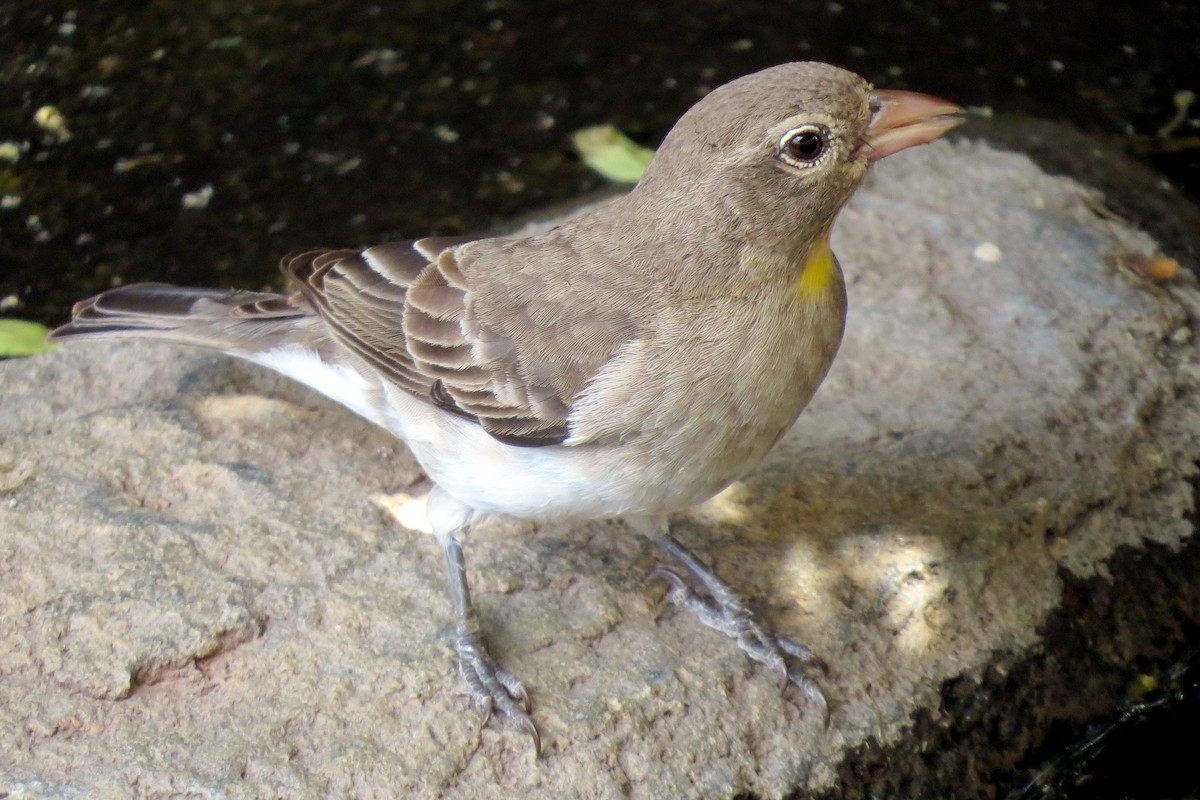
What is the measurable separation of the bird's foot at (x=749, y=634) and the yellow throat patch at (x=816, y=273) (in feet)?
3.56

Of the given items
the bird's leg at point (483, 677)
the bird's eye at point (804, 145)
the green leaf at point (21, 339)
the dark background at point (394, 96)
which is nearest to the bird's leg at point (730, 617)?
the bird's leg at point (483, 677)

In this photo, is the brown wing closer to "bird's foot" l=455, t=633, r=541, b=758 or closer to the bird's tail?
the bird's tail

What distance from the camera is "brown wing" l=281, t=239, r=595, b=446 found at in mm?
3914

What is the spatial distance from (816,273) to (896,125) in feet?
1.60

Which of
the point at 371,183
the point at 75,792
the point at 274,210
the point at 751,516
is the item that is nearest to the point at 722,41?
the point at 371,183

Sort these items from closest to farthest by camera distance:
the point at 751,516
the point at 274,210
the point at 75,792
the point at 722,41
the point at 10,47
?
the point at 75,792, the point at 751,516, the point at 274,210, the point at 10,47, the point at 722,41

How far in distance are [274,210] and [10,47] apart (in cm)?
197

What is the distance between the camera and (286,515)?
4.39 meters

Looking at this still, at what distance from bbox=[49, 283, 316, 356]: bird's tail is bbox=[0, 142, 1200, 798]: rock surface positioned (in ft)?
0.94

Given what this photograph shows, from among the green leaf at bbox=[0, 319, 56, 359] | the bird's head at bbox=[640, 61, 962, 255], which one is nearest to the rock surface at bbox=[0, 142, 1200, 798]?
the green leaf at bbox=[0, 319, 56, 359]

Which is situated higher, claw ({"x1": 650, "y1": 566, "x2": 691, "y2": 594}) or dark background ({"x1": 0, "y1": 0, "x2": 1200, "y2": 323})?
claw ({"x1": 650, "y1": 566, "x2": 691, "y2": 594})

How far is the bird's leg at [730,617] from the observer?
4.08 m

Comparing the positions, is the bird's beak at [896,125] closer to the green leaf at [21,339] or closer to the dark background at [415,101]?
the dark background at [415,101]

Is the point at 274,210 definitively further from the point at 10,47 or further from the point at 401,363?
the point at 401,363
